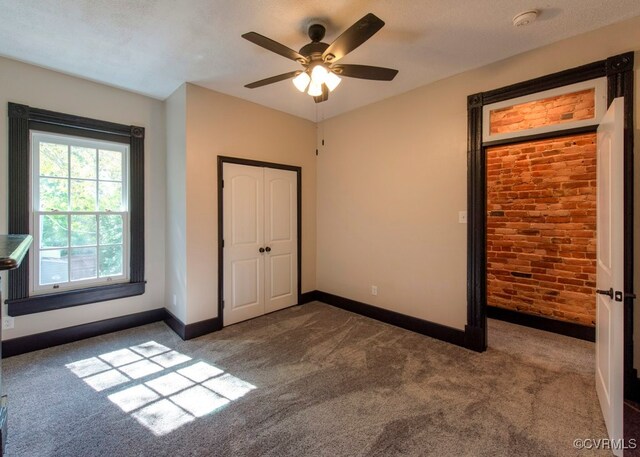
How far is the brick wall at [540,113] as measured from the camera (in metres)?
2.55

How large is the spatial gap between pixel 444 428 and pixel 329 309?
2.45 m

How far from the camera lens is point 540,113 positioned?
292cm

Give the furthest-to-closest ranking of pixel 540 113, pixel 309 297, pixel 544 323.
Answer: pixel 309 297
pixel 544 323
pixel 540 113

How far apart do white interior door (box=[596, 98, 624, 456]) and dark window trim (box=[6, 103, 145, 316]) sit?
4298mm

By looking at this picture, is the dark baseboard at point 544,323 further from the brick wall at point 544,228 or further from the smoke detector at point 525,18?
the smoke detector at point 525,18

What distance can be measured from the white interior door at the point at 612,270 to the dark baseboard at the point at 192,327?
11.2 feet

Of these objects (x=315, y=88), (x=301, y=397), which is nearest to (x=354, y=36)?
(x=315, y=88)

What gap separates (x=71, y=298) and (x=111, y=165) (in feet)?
4.98

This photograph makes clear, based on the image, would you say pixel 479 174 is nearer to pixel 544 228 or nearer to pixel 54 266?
pixel 544 228

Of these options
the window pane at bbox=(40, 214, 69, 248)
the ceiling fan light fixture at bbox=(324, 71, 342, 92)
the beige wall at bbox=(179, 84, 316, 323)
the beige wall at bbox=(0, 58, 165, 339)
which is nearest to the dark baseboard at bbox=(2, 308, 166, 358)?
the beige wall at bbox=(0, 58, 165, 339)

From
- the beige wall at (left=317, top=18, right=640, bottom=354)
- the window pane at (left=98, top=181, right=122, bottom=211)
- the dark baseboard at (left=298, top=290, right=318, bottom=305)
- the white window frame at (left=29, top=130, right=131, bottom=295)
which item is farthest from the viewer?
the dark baseboard at (left=298, top=290, right=318, bottom=305)

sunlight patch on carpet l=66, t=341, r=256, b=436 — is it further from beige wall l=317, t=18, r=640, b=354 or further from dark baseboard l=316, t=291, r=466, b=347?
beige wall l=317, t=18, r=640, b=354

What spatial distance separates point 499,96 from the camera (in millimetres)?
2840

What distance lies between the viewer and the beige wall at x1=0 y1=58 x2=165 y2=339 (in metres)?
2.85
